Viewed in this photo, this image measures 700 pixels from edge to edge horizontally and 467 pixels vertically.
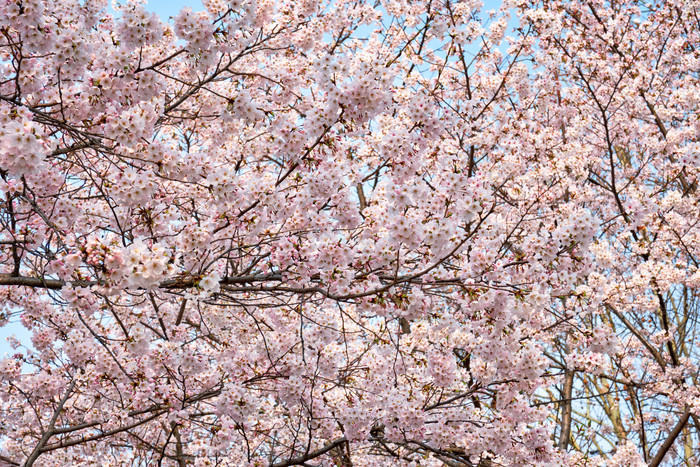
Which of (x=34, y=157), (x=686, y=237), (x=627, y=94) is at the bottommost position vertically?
(x=34, y=157)

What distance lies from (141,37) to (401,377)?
176 inches

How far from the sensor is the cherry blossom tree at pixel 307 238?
412cm

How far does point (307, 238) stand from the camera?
4.91 meters

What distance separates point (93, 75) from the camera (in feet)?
13.8

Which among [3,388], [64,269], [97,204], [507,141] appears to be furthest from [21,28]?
[507,141]

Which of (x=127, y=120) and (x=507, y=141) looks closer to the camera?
(x=127, y=120)

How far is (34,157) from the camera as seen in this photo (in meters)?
3.20

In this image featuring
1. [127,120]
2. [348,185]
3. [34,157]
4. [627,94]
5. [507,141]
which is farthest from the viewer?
[627,94]

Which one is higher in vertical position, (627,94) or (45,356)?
(627,94)

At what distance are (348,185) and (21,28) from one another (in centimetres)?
254

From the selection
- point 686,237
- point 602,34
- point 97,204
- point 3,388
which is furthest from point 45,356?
point 602,34

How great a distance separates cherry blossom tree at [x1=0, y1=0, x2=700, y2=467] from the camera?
162 inches

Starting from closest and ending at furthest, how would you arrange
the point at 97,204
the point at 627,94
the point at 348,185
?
the point at 348,185
the point at 97,204
the point at 627,94

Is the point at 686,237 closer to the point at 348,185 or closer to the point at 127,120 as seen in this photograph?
the point at 348,185
